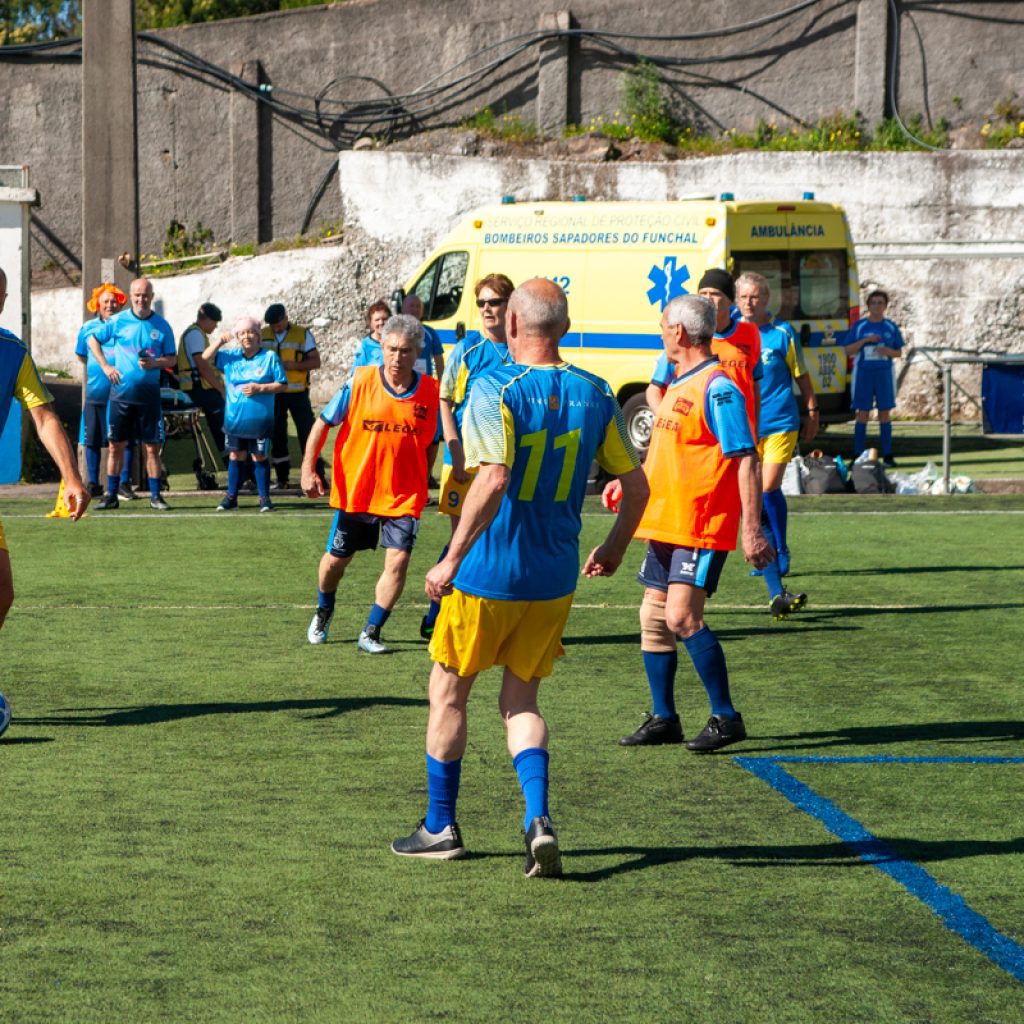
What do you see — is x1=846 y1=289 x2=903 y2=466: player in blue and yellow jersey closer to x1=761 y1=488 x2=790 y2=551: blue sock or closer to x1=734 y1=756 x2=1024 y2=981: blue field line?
x1=761 y1=488 x2=790 y2=551: blue sock

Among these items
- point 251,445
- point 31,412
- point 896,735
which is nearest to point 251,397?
point 251,445

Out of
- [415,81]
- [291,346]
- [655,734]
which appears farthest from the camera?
[415,81]

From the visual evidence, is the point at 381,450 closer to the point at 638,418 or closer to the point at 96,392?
the point at 96,392

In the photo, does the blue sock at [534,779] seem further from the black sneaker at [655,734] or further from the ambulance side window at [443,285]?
the ambulance side window at [443,285]

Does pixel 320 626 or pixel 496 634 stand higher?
pixel 496 634

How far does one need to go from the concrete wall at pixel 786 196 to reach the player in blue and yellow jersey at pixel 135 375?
1099 cm

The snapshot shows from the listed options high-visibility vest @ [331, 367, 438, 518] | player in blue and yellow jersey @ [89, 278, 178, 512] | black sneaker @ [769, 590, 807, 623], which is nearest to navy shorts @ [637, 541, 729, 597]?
high-visibility vest @ [331, 367, 438, 518]

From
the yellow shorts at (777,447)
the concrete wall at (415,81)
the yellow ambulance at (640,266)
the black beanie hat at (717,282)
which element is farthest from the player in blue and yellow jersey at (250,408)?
the concrete wall at (415,81)

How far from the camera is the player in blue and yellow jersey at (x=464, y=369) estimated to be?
29.4 ft

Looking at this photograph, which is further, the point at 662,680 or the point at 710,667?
the point at 662,680

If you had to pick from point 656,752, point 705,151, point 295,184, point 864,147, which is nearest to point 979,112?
point 864,147

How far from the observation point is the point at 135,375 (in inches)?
629

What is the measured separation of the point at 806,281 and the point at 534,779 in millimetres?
14803

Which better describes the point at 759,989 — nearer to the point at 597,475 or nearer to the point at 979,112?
the point at 597,475
